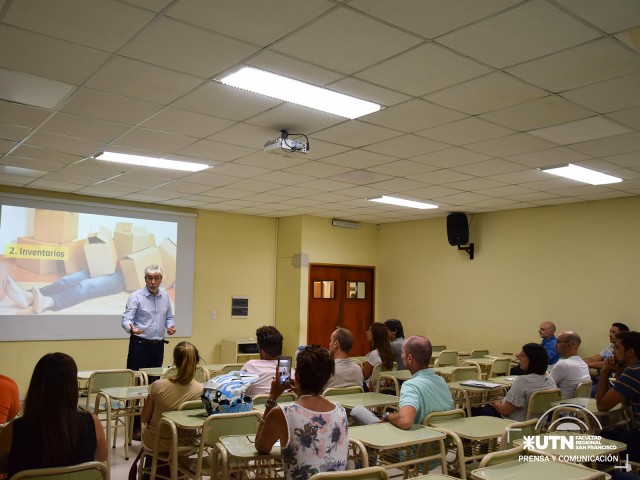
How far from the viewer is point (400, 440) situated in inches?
104

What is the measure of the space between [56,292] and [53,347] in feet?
2.53

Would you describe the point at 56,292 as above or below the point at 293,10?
below

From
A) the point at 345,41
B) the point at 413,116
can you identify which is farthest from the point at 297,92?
the point at 413,116

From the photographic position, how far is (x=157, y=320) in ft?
20.1

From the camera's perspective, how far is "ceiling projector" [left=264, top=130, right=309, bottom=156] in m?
4.46

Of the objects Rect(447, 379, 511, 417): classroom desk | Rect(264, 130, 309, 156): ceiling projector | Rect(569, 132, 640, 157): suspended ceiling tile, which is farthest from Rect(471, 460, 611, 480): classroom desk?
Rect(569, 132, 640, 157): suspended ceiling tile

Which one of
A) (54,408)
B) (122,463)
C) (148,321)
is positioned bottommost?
(122,463)

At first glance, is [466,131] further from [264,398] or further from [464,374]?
[264,398]

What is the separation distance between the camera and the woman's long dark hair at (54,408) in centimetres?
217

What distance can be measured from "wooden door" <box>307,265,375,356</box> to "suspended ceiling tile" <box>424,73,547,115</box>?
5.96 m

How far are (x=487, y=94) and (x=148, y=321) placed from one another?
4.40 m

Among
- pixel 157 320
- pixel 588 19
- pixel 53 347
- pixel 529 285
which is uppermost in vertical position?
pixel 588 19

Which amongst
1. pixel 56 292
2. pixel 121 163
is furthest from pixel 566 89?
pixel 56 292

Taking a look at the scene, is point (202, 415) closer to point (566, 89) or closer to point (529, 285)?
point (566, 89)
